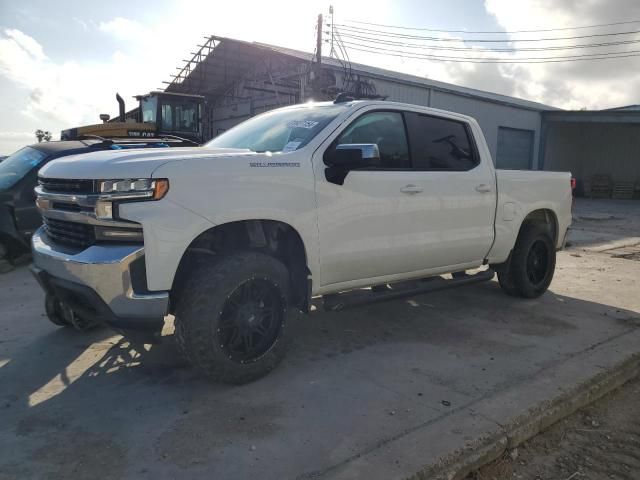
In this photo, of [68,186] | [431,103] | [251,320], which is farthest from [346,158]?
[431,103]

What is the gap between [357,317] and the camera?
202 inches

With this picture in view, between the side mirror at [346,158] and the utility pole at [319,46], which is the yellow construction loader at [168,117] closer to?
the utility pole at [319,46]

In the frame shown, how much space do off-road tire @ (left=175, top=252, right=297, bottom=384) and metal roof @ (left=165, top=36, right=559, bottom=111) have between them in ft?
56.3

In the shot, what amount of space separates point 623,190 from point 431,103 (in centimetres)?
1316

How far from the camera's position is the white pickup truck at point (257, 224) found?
2973 millimetres

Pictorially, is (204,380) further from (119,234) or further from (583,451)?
(583,451)

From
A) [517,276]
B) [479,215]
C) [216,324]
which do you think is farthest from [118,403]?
[517,276]

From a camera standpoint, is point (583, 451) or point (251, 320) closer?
point (583, 451)

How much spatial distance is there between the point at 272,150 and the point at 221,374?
5.49 feet

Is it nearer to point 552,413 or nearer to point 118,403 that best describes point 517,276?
point 552,413

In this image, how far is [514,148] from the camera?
2650 cm

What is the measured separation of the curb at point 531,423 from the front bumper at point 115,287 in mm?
1735

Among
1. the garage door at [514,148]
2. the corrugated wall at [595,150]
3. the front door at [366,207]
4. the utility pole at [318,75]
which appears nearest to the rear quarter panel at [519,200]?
the front door at [366,207]

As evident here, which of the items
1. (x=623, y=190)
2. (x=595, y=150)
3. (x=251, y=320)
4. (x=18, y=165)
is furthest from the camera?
(x=595, y=150)
